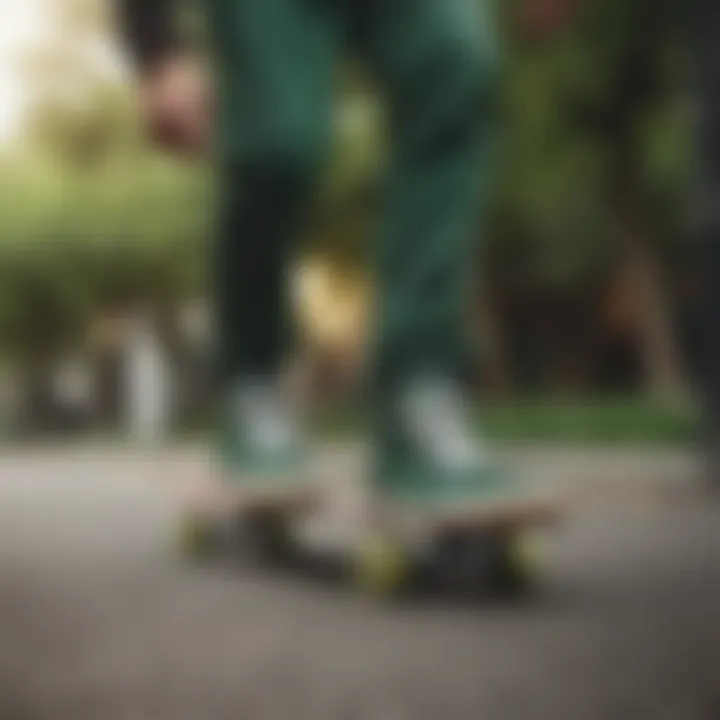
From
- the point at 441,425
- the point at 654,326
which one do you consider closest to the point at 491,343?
the point at 654,326

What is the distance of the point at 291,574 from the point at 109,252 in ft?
0.51

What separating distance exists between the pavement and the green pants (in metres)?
0.07

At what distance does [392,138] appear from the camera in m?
0.53

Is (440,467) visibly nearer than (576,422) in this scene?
Yes

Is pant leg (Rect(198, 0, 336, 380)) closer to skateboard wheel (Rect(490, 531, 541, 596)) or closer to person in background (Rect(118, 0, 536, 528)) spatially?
person in background (Rect(118, 0, 536, 528))

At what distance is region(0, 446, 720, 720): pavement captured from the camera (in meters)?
0.33

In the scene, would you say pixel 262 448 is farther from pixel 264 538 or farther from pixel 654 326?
pixel 654 326

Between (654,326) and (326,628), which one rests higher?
(654,326)

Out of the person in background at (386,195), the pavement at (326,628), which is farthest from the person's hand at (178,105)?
the pavement at (326,628)

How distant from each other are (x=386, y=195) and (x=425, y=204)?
0.07 ft

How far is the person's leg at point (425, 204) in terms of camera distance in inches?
20.0

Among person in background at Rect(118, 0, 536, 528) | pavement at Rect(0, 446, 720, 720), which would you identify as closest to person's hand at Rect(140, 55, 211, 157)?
person in background at Rect(118, 0, 536, 528)

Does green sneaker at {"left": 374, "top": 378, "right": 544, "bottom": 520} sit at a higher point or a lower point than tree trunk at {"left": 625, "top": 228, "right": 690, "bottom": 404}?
lower

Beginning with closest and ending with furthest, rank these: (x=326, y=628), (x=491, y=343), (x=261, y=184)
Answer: (x=326, y=628) → (x=261, y=184) → (x=491, y=343)
